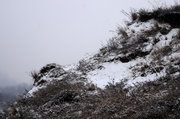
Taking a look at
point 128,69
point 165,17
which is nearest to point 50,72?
point 128,69

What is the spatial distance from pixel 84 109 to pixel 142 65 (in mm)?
3021

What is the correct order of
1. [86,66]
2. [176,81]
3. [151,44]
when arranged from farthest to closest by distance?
[86,66], [151,44], [176,81]

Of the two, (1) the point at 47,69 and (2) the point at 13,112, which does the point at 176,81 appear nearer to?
(2) the point at 13,112

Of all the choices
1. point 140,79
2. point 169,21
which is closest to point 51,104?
point 140,79

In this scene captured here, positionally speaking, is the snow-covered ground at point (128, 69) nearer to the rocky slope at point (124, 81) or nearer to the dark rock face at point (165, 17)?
the rocky slope at point (124, 81)

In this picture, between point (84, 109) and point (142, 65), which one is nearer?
point (84, 109)

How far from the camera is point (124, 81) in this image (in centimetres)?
688

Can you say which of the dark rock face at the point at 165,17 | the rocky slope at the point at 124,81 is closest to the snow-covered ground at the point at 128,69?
the rocky slope at the point at 124,81

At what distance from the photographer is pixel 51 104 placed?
20.8ft

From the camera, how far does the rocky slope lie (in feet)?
14.7

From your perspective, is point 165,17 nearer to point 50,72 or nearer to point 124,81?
point 124,81

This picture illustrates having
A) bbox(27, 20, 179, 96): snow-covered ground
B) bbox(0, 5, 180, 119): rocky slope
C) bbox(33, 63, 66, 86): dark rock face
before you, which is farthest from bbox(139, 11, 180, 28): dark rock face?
bbox(33, 63, 66, 86): dark rock face

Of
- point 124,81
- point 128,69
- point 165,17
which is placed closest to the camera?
point 124,81

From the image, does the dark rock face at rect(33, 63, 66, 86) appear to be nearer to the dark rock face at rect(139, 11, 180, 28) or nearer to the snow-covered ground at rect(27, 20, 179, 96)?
the snow-covered ground at rect(27, 20, 179, 96)
